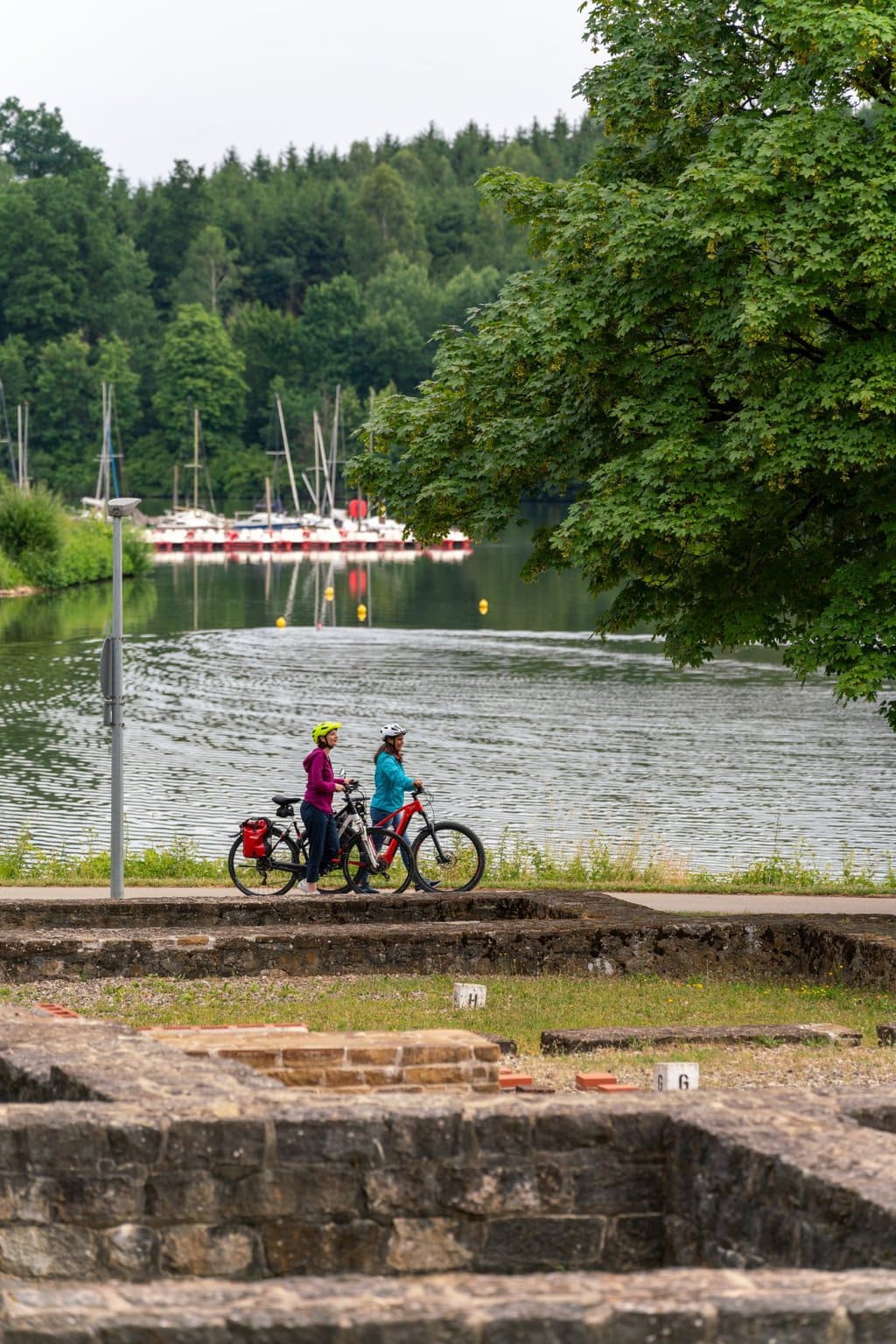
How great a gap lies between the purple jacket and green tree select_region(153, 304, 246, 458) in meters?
146

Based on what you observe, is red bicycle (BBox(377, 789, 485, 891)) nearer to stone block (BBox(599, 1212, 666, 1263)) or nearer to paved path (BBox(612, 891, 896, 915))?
paved path (BBox(612, 891, 896, 915))

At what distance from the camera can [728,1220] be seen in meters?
6.54

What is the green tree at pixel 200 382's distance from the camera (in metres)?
164

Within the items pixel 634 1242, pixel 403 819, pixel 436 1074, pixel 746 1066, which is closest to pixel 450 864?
pixel 403 819

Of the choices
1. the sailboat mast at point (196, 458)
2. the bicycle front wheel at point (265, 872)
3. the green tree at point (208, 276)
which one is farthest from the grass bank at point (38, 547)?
the green tree at point (208, 276)

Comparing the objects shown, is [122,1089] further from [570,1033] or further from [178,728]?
[178,728]

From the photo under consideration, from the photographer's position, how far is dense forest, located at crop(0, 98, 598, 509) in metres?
162

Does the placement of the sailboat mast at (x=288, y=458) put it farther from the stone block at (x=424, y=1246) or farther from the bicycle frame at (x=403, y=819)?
the stone block at (x=424, y=1246)

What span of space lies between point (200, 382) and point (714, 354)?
149 metres

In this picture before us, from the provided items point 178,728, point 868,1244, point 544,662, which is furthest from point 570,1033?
point 544,662

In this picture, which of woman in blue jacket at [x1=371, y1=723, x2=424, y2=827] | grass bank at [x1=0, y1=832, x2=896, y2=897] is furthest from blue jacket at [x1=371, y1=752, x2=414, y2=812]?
grass bank at [x1=0, y1=832, x2=896, y2=897]

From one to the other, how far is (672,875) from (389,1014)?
1032 cm

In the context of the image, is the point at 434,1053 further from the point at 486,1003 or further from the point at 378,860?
the point at 378,860

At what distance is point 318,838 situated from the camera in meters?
19.4
